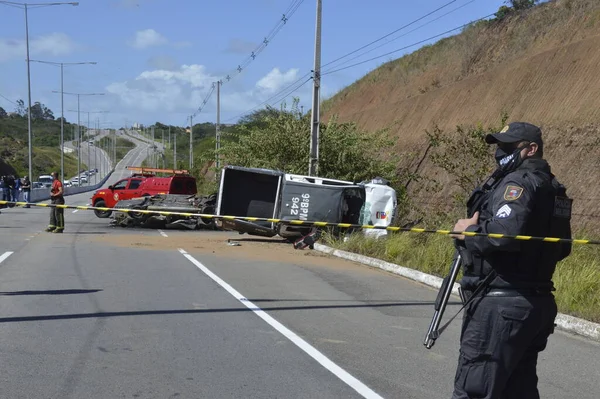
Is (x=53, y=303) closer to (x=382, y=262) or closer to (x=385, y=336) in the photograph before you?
(x=385, y=336)

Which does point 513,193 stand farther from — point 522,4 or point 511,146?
point 522,4

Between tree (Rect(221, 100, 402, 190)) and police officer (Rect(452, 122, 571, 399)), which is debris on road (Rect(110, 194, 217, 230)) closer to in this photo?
tree (Rect(221, 100, 402, 190))

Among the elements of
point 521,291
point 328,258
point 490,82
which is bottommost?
point 328,258

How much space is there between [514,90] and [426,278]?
→ 64.3ft

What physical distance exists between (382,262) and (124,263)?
5.03 meters

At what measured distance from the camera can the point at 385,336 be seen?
Answer: 25.6ft

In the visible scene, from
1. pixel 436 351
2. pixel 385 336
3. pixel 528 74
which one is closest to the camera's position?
pixel 436 351

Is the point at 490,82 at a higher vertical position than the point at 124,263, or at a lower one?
higher

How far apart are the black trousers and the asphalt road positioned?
1867 millimetres

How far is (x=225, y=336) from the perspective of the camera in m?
7.49

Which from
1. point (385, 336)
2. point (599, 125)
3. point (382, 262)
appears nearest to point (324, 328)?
point (385, 336)

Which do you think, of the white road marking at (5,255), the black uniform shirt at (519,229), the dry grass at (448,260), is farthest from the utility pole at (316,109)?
the black uniform shirt at (519,229)

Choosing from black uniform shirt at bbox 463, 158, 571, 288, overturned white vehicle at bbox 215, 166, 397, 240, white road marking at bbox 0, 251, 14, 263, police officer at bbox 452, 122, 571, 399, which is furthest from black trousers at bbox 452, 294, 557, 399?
overturned white vehicle at bbox 215, 166, 397, 240

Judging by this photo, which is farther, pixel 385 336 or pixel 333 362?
pixel 385 336
